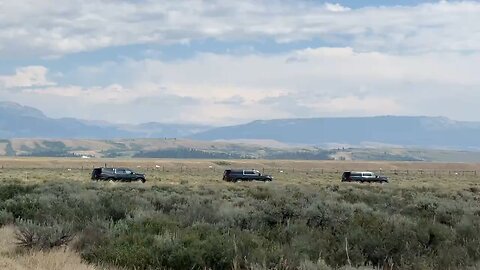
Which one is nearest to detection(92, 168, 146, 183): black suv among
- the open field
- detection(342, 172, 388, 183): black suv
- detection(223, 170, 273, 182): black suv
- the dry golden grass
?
detection(223, 170, 273, 182): black suv

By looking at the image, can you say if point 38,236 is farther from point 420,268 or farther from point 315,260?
point 420,268

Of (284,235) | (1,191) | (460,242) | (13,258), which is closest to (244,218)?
(284,235)

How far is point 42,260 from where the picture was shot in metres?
9.27

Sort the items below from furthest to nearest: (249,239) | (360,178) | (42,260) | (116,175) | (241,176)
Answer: (360,178)
(241,176)
(116,175)
(249,239)
(42,260)

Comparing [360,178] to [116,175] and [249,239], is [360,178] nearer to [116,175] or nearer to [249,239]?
[116,175]

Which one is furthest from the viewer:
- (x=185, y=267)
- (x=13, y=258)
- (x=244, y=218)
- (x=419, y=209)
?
(x=419, y=209)

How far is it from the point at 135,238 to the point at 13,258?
87.7 inches

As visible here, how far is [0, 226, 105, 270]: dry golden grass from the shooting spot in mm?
8898

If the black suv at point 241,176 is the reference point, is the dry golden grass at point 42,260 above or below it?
above

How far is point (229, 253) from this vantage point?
33.9ft

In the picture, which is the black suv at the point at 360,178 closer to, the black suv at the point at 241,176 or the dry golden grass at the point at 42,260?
the black suv at the point at 241,176

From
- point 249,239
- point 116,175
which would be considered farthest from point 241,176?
point 249,239

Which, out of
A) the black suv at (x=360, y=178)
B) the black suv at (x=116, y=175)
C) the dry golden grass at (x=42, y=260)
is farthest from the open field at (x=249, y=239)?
the black suv at (x=360, y=178)

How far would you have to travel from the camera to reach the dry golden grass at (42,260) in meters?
8.90
